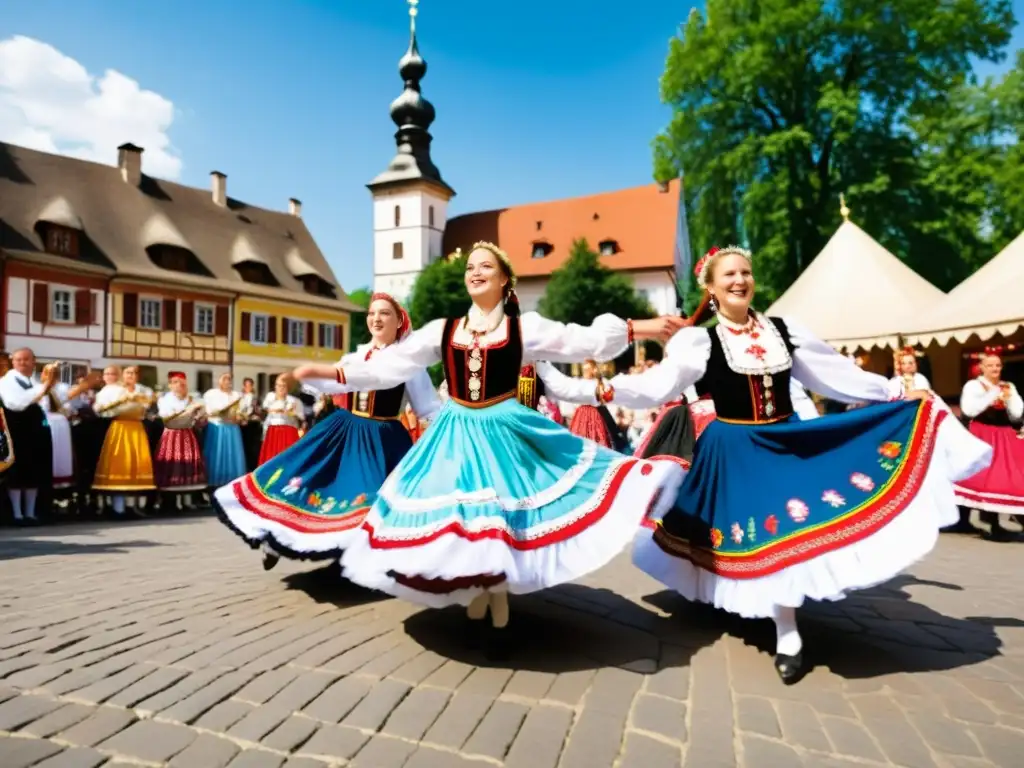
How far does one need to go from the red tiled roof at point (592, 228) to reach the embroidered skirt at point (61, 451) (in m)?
39.4

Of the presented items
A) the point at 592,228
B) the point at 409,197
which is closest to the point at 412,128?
the point at 409,197

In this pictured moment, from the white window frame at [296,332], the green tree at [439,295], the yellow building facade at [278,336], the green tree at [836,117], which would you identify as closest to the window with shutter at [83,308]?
the yellow building facade at [278,336]

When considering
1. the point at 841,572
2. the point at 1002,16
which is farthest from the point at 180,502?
the point at 1002,16

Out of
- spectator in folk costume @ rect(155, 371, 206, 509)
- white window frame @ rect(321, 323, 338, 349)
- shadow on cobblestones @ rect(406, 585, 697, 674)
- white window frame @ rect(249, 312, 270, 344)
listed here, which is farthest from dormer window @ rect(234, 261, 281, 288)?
shadow on cobblestones @ rect(406, 585, 697, 674)

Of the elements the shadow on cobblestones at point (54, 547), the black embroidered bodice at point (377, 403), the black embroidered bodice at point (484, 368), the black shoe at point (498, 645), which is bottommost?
the shadow on cobblestones at point (54, 547)

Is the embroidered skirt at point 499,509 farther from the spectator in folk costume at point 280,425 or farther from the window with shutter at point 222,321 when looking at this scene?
the window with shutter at point 222,321

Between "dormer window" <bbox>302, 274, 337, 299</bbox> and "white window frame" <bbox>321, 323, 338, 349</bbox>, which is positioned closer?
"dormer window" <bbox>302, 274, 337, 299</bbox>

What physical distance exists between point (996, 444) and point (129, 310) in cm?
2901

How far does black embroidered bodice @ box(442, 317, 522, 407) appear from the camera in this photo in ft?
12.1

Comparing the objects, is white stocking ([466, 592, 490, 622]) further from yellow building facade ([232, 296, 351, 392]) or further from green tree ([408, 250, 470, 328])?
green tree ([408, 250, 470, 328])

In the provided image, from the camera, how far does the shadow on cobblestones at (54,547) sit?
6129 mm

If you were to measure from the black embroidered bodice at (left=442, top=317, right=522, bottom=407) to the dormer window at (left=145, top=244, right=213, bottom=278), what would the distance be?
97.7 feet

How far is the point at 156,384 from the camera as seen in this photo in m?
28.8

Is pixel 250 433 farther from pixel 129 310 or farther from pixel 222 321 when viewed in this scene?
pixel 222 321
